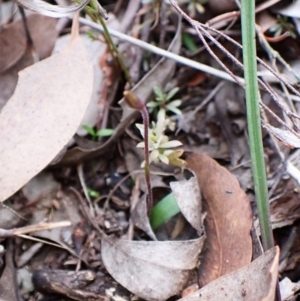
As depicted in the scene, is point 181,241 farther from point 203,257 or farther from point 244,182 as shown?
point 244,182

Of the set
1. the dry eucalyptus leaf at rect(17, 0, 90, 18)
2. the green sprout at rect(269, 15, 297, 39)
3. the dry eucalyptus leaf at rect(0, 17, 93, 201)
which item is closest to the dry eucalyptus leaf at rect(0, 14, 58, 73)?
the dry eucalyptus leaf at rect(0, 17, 93, 201)

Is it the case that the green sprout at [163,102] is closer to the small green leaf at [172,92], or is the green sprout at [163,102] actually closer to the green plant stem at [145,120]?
the small green leaf at [172,92]

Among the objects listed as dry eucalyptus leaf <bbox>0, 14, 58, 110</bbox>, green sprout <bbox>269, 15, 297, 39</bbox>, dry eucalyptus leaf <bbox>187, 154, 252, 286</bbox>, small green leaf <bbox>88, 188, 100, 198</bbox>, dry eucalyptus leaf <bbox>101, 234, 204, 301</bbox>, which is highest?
green sprout <bbox>269, 15, 297, 39</bbox>

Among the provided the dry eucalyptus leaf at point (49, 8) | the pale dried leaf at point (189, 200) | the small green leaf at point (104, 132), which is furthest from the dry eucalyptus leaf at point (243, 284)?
the dry eucalyptus leaf at point (49, 8)

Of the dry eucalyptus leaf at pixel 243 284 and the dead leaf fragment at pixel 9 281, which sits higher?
the dry eucalyptus leaf at pixel 243 284

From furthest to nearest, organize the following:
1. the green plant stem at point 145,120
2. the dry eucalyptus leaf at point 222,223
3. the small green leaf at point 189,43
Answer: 1. the small green leaf at point 189,43
2. the dry eucalyptus leaf at point 222,223
3. the green plant stem at point 145,120

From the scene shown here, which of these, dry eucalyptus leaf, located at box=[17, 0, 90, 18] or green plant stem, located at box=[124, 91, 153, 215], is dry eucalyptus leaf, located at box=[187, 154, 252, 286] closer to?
green plant stem, located at box=[124, 91, 153, 215]

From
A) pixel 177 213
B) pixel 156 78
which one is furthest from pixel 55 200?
pixel 156 78
